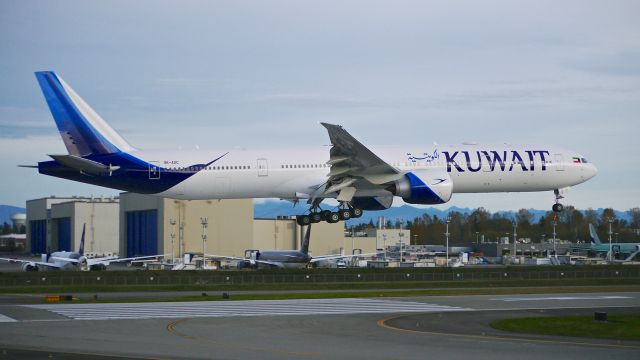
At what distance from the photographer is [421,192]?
61.3 m

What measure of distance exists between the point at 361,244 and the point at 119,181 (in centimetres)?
9156

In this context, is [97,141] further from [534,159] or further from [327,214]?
[534,159]

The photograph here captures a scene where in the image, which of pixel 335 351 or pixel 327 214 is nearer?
pixel 335 351

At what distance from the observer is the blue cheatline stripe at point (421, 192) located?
61250 mm

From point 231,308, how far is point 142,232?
91.0 m

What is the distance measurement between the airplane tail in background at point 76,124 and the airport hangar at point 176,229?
2399 inches

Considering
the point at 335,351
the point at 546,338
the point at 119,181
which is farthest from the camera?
the point at 119,181


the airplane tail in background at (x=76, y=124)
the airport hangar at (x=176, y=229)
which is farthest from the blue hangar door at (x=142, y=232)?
the airplane tail in background at (x=76, y=124)

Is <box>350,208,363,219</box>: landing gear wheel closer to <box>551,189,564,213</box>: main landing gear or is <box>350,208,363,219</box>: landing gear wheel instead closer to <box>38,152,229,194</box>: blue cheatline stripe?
<box>38,152,229,194</box>: blue cheatline stripe

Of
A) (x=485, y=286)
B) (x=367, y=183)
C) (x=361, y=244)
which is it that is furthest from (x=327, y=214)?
(x=361, y=244)

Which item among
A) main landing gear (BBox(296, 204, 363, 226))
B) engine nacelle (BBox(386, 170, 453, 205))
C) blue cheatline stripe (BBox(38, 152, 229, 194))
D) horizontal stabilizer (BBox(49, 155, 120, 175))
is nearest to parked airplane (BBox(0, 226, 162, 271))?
blue cheatline stripe (BBox(38, 152, 229, 194))

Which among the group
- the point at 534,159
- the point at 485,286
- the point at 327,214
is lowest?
the point at 485,286

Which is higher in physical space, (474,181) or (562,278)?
(474,181)

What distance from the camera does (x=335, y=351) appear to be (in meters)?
29.2
